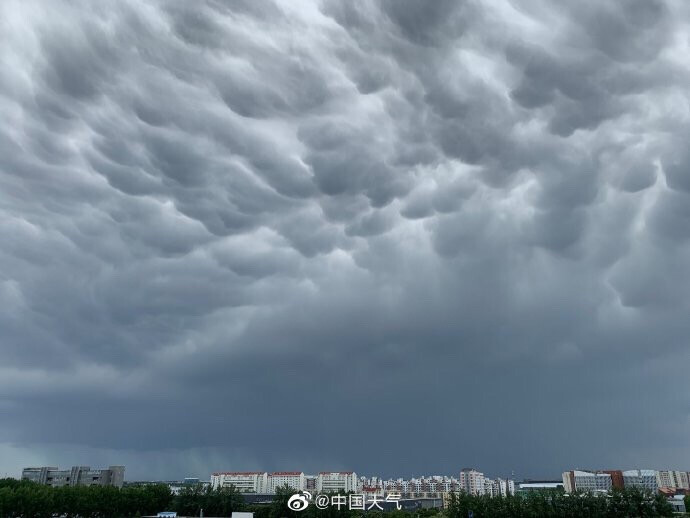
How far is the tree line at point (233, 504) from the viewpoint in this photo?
217ft

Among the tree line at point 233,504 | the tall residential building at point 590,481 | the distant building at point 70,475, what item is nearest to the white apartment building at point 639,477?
the tall residential building at point 590,481

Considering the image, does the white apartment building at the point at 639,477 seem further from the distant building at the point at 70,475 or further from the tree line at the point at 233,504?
the distant building at the point at 70,475

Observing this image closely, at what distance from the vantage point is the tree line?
66.1 metres

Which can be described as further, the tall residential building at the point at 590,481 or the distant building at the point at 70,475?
the tall residential building at the point at 590,481

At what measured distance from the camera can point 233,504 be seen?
268 ft

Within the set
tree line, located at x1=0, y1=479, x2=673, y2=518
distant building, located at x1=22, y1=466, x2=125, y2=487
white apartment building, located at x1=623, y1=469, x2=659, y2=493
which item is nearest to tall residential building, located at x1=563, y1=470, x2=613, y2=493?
white apartment building, located at x1=623, y1=469, x2=659, y2=493

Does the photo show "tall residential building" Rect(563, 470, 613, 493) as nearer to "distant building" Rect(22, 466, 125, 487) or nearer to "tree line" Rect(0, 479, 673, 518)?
"tree line" Rect(0, 479, 673, 518)

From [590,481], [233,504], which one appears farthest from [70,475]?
[590,481]

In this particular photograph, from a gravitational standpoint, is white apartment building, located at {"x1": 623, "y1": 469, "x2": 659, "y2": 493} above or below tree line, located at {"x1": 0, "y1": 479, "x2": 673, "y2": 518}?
above

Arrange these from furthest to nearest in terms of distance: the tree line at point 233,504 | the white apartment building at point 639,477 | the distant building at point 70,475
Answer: the white apartment building at point 639,477 < the distant building at point 70,475 < the tree line at point 233,504

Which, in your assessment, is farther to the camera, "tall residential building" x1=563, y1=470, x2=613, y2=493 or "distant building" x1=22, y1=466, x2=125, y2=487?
"tall residential building" x1=563, y1=470, x2=613, y2=493

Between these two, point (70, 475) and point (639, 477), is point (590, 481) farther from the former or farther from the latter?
point (70, 475)

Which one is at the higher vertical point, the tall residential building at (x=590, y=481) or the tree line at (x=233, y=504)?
the tall residential building at (x=590, y=481)

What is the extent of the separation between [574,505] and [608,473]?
142 m
